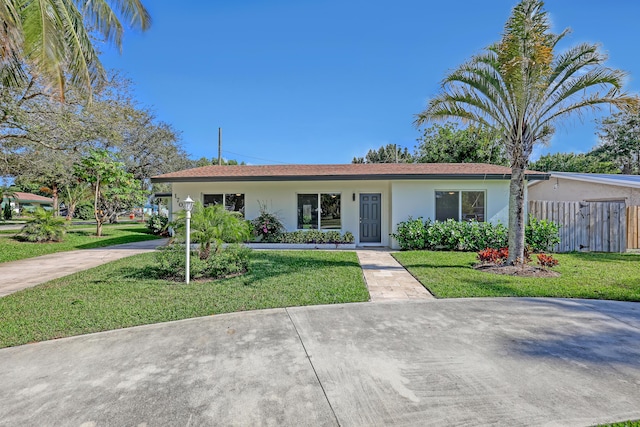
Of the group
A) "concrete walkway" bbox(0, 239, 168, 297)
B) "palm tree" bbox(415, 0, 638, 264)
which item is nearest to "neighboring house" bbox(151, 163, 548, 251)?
"concrete walkway" bbox(0, 239, 168, 297)

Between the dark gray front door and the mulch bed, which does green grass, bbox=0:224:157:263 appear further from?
the mulch bed

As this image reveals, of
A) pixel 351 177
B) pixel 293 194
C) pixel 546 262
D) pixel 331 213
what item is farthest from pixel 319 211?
pixel 546 262

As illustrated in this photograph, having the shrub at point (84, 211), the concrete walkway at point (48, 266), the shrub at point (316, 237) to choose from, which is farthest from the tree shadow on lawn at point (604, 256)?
the shrub at point (84, 211)

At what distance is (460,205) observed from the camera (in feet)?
39.7

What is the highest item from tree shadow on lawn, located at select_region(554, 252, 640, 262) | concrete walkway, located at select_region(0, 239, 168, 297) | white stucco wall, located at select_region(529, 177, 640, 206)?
white stucco wall, located at select_region(529, 177, 640, 206)

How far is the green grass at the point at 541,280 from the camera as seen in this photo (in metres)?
5.91

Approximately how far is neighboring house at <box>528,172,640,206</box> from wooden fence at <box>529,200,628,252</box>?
137 cm

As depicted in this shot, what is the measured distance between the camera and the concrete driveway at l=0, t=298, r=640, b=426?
8.08 feet

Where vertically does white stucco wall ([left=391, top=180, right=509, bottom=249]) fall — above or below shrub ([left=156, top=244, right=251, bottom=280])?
above

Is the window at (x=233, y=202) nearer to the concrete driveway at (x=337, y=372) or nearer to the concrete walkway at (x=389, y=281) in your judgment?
the concrete walkway at (x=389, y=281)

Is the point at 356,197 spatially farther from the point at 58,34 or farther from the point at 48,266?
the point at 48,266

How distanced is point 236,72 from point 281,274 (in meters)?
12.6

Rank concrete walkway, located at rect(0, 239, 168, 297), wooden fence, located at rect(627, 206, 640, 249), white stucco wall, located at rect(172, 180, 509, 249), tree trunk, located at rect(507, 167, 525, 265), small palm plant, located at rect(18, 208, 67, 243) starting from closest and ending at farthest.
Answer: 1. concrete walkway, located at rect(0, 239, 168, 297)
2. tree trunk, located at rect(507, 167, 525, 265)
3. wooden fence, located at rect(627, 206, 640, 249)
4. white stucco wall, located at rect(172, 180, 509, 249)
5. small palm plant, located at rect(18, 208, 67, 243)

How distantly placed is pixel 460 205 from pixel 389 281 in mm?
6675
